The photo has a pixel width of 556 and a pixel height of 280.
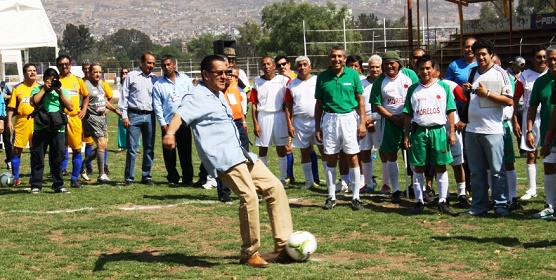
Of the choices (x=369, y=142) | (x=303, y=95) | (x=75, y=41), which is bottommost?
(x=369, y=142)

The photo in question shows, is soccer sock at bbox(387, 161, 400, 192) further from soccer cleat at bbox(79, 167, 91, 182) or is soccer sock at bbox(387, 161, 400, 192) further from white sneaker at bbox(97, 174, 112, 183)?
soccer cleat at bbox(79, 167, 91, 182)

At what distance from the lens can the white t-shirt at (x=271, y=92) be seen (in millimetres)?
14820

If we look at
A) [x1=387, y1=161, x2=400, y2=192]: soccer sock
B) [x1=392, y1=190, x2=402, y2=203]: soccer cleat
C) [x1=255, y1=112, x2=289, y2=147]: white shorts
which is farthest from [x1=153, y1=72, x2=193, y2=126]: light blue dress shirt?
[x1=392, y1=190, x2=402, y2=203]: soccer cleat

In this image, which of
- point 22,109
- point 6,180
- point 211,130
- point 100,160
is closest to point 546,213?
point 211,130

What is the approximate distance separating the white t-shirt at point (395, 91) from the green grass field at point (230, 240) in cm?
134

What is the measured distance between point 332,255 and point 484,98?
10.2 ft

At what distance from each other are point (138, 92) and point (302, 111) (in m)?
2.93

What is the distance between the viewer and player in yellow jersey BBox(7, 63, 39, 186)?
50.1 feet

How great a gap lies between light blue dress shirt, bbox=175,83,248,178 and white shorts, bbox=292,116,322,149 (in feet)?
18.3

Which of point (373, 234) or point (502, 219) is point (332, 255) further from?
point (502, 219)

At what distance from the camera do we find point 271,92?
48.6 feet

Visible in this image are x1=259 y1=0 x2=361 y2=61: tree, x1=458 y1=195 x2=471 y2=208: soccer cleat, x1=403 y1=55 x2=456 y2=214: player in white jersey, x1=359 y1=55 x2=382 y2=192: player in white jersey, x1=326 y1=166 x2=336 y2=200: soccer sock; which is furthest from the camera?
x1=259 y1=0 x2=361 y2=61: tree

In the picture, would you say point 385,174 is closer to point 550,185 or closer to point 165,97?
point 550,185

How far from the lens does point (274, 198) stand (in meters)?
9.07
